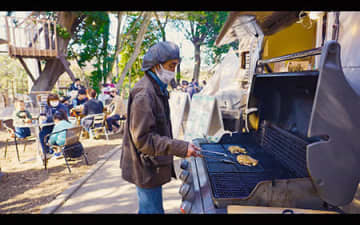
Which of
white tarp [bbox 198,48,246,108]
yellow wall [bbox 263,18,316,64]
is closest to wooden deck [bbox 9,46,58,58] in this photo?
white tarp [bbox 198,48,246,108]

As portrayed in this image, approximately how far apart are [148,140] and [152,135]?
0.05 m

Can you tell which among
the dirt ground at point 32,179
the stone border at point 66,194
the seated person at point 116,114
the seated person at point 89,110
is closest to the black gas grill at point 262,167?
the stone border at point 66,194

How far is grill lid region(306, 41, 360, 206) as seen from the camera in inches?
60.1

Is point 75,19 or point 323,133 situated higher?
point 75,19

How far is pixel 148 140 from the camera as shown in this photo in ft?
5.34

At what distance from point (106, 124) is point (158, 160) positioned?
6410mm

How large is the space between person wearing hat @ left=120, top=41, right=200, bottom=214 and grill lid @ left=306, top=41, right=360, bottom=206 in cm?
92

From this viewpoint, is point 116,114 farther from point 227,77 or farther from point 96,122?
point 227,77

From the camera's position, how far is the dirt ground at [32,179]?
11.5 feet

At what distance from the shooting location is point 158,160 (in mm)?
1766

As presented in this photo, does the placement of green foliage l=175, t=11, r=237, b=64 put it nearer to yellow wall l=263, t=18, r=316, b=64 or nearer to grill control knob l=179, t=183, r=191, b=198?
yellow wall l=263, t=18, r=316, b=64

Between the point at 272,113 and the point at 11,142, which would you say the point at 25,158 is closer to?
the point at 11,142
